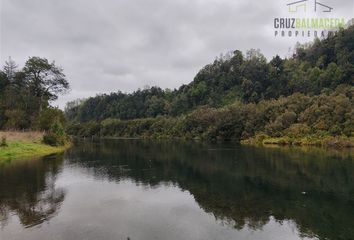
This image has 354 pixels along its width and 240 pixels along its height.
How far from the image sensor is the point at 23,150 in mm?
43625

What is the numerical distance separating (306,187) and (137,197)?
41.6ft

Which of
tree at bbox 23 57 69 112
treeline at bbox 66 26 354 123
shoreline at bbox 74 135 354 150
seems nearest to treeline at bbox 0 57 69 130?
tree at bbox 23 57 69 112

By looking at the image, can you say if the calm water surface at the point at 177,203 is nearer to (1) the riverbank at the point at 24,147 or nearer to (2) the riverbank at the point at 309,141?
(1) the riverbank at the point at 24,147

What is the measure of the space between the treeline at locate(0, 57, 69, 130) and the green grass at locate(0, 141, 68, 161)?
11.5 m

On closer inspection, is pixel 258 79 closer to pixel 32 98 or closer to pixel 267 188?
pixel 32 98

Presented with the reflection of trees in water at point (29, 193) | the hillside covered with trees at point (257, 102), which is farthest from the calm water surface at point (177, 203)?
the hillside covered with trees at point (257, 102)

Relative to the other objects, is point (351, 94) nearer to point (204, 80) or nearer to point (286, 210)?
point (286, 210)

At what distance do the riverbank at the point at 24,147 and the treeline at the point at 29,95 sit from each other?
7503 mm

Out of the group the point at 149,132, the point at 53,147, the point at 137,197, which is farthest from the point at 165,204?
the point at 149,132

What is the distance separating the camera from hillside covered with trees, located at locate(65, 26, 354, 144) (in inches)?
2918

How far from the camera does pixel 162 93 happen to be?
620ft

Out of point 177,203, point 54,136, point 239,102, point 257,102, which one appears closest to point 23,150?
point 54,136

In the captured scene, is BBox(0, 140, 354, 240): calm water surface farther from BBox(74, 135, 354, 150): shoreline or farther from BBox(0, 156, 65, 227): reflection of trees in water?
BBox(74, 135, 354, 150): shoreline

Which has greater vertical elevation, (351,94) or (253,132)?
(351,94)
